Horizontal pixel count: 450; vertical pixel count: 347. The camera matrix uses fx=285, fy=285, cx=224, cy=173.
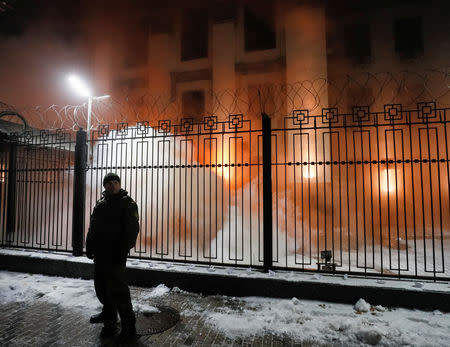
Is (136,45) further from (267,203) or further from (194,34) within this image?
(267,203)

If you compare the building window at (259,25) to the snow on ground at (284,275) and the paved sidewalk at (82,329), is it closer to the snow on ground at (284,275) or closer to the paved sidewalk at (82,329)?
the snow on ground at (284,275)

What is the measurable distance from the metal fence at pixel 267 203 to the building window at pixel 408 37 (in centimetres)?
429

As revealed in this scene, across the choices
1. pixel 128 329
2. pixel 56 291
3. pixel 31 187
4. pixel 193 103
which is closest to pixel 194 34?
pixel 193 103

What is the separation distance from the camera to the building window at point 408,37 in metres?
16.1

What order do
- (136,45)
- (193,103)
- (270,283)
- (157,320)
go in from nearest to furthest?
(157,320), (270,283), (193,103), (136,45)

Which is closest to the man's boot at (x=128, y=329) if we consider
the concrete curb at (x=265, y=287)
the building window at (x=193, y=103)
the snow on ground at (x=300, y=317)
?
the snow on ground at (x=300, y=317)

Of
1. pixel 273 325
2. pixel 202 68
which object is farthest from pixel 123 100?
pixel 273 325

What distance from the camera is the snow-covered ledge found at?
16.3 feet

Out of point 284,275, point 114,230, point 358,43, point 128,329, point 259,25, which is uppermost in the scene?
point 259,25

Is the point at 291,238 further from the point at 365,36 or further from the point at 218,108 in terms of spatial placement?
the point at 365,36

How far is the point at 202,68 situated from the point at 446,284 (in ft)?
56.0

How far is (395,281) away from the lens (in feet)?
17.6

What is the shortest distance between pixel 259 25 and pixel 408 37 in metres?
8.65

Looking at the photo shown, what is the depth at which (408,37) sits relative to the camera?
1628cm
